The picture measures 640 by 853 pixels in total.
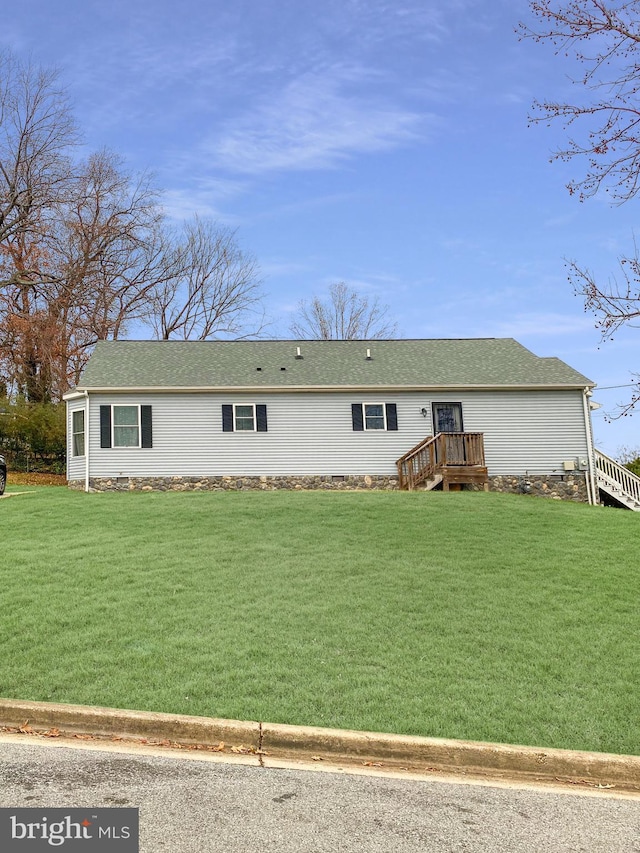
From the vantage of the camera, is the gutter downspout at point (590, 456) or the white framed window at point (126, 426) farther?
the gutter downspout at point (590, 456)

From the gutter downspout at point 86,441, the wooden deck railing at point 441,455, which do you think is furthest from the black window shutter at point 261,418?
the gutter downspout at point 86,441

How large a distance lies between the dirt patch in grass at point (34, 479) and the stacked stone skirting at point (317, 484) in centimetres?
381

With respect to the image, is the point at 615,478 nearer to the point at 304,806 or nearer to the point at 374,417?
the point at 374,417

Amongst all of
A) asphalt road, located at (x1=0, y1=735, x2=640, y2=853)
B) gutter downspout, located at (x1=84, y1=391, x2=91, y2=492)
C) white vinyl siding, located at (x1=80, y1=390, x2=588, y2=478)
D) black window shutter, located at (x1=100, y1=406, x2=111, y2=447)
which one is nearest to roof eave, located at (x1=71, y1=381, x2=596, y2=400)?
white vinyl siding, located at (x1=80, y1=390, x2=588, y2=478)

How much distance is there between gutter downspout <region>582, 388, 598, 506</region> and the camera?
21.5 meters

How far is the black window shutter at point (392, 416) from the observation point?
2148 centimetres

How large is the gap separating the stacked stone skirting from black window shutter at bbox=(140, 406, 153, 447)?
110 centimetres

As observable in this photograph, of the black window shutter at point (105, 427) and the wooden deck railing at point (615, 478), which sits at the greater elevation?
the black window shutter at point (105, 427)

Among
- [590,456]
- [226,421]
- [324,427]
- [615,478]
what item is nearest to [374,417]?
[324,427]

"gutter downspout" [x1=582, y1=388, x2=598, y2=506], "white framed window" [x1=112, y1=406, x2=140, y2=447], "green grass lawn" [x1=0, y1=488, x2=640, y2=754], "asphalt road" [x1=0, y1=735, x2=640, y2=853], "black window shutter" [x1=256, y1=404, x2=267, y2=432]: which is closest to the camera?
"asphalt road" [x1=0, y1=735, x2=640, y2=853]

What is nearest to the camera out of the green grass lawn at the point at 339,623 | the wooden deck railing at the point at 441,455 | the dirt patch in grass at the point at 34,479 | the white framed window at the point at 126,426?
the green grass lawn at the point at 339,623

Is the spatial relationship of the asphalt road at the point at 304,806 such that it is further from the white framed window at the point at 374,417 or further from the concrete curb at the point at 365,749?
the white framed window at the point at 374,417

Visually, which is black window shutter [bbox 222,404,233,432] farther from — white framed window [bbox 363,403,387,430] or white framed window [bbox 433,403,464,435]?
white framed window [bbox 433,403,464,435]

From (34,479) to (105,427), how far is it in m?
6.34
